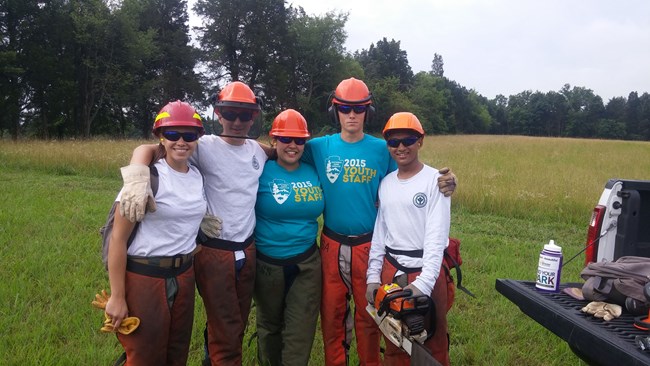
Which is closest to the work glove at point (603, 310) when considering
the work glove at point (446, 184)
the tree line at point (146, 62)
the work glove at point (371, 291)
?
Answer: the work glove at point (446, 184)

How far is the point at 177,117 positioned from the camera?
261 centimetres

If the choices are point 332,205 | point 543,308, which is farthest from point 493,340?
point 332,205

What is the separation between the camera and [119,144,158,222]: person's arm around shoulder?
2.26 m

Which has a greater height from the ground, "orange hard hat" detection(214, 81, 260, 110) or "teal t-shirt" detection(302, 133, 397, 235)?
"orange hard hat" detection(214, 81, 260, 110)

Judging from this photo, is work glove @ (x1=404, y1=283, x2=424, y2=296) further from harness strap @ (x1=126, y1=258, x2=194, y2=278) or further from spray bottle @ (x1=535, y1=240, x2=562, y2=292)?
harness strap @ (x1=126, y1=258, x2=194, y2=278)

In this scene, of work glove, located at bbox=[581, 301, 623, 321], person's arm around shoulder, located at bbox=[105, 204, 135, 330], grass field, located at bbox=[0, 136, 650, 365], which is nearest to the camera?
work glove, located at bbox=[581, 301, 623, 321]

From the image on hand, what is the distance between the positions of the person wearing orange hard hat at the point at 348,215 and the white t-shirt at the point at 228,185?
0.55m

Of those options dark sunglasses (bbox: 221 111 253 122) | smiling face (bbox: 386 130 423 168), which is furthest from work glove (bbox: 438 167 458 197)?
dark sunglasses (bbox: 221 111 253 122)

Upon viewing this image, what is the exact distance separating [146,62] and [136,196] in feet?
127

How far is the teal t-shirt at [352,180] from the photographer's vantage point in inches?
124

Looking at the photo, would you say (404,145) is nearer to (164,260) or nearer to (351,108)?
(351,108)

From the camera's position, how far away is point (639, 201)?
9.41 ft

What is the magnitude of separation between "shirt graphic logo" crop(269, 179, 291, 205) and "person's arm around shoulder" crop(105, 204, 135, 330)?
0.99 m

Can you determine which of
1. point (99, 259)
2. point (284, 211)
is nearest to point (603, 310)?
point (284, 211)
